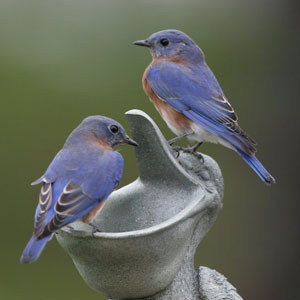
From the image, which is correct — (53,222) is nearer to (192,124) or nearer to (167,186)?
(167,186)

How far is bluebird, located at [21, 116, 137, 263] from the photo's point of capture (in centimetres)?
306

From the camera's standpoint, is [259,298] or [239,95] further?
[259,298]

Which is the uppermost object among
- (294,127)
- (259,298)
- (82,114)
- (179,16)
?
(179,16)

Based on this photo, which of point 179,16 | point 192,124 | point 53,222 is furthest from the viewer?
point 179,16

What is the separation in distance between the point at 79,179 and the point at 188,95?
3.60 ft

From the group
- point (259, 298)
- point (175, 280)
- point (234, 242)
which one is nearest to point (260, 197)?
point (234, 242)

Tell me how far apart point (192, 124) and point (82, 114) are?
5.87 feet

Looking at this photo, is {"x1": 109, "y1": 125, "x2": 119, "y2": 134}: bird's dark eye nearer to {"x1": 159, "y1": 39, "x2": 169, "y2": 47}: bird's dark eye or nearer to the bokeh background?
{"x1": 159, "y1": 39, "x2": 169, "y2": 47}: bird's dark eye

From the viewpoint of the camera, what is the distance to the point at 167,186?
10.8 ft

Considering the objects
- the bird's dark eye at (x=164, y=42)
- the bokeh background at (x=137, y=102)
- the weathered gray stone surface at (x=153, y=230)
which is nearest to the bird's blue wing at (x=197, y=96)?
the bird's dark eye at (x=164, y=42)

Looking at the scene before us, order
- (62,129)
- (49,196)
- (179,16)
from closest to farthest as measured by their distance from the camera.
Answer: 1. (49,196)
2. (62,129)
3. (179,16)

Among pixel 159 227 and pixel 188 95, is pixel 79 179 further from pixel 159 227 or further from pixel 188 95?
pixel 188 95

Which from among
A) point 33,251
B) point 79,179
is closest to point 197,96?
point 79,179

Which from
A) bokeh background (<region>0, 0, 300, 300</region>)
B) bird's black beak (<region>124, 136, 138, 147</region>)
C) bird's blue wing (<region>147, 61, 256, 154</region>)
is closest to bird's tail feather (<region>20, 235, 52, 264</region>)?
bird's black beak (<region>124, 136, 138, 147</region>)
